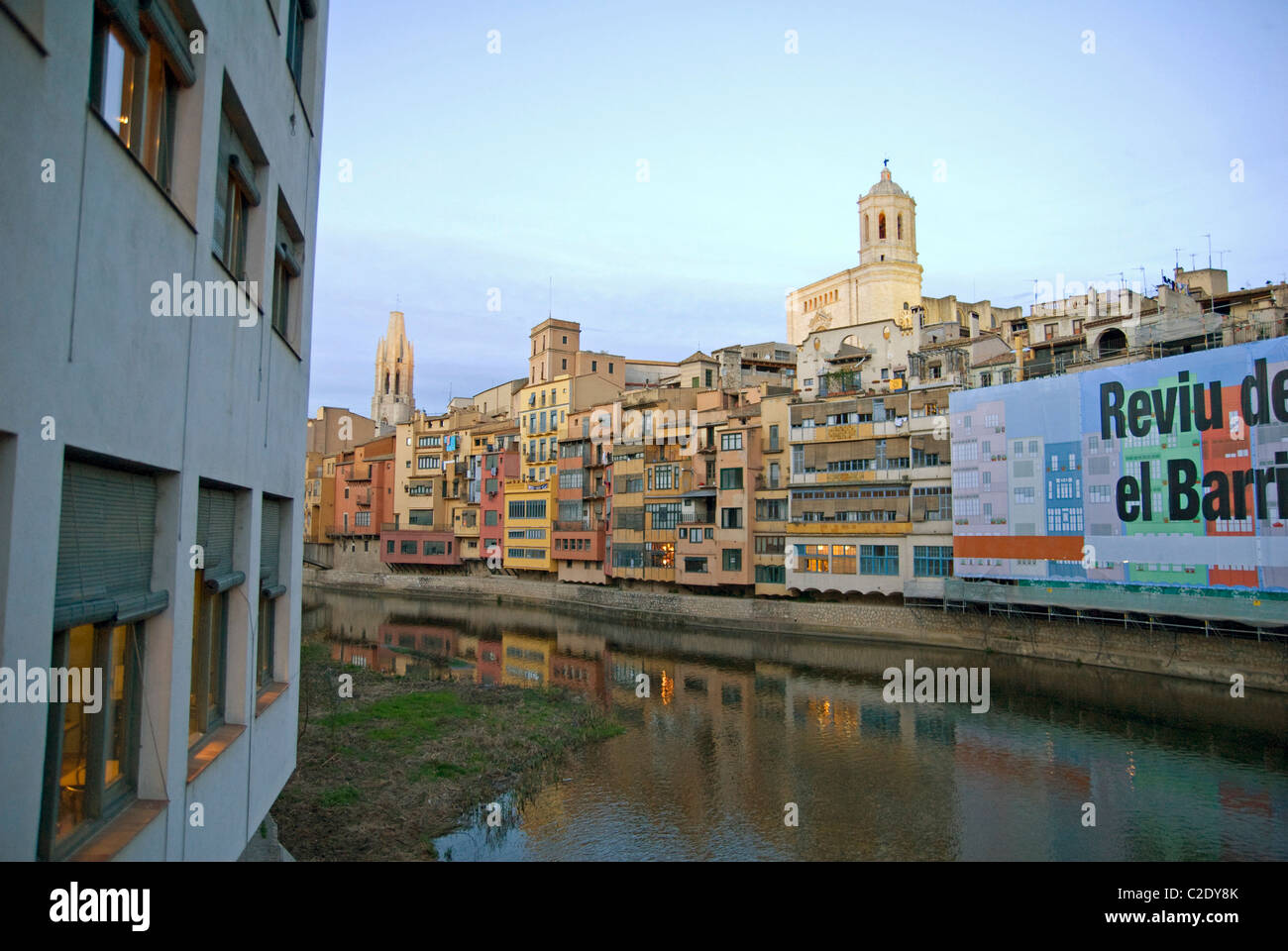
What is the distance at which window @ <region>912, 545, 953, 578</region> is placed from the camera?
4525cm

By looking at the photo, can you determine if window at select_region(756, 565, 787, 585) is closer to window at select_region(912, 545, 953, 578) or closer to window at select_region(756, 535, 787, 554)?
window at select_region(756, 535, 787, 554)

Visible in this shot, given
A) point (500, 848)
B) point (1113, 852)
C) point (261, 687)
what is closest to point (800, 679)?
point (1113, 852)

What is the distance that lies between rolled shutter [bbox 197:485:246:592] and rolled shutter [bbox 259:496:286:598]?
112 centimetres

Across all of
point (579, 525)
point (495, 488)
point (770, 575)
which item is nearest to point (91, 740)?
point (770, 575)

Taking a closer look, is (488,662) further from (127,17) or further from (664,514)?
(127,17)

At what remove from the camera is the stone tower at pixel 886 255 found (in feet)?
289

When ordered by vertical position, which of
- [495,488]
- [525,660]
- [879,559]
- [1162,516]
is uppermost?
[495,488]

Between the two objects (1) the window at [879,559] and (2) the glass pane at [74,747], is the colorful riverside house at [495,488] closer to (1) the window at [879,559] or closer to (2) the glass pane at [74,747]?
(1) the window at [879,559]

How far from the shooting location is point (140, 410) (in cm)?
424

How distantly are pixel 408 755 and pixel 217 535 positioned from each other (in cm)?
1915

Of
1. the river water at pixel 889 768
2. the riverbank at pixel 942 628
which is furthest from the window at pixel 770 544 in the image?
the river water at pixel 889 768

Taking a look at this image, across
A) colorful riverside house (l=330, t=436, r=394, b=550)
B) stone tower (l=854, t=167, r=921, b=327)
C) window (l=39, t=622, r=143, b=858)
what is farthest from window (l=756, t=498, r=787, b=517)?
window (l=39, t=622, r=143, b=858)

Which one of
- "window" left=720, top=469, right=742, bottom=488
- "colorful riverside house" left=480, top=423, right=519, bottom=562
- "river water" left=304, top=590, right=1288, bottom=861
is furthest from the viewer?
"colorful riverside house" left=480, top=423, right=519, bottom=562
